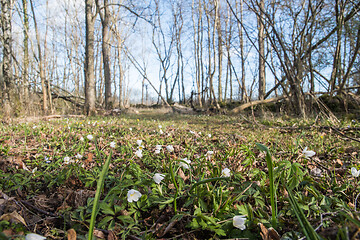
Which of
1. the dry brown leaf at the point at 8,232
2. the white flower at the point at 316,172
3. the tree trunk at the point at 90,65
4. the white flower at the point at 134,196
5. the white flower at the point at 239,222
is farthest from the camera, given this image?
the tree trunk at the point at 90,65

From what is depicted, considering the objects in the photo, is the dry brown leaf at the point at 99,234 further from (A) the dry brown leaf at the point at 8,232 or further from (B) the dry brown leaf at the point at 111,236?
(A) the dry brown leaf at the point at 8,232

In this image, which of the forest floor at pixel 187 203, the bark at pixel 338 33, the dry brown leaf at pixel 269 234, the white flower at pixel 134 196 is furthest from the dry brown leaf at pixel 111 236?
the bark at pixel 338 33

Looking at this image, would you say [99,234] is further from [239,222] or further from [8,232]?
[239,222]

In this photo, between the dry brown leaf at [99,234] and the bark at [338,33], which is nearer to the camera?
the dry brown leaf at [99,234]

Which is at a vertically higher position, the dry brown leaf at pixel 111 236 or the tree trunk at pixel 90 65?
the tree trunk at pixel 90 65

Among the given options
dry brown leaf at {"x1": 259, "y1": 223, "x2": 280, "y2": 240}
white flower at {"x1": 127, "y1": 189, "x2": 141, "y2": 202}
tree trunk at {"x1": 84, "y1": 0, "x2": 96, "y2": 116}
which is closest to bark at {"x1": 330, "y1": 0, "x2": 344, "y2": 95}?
dry brown leaf at {"x1": 259, "y1": 223, "x2": 280, "y2": 240}

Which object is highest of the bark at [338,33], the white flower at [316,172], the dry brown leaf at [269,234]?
the bark at [338,33]

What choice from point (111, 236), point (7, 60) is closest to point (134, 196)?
point (111, 236)

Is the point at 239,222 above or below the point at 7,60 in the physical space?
below

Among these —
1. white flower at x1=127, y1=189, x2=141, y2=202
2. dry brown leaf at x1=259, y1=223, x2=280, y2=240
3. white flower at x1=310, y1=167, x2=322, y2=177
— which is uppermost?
white flower at x1=127, y1=189, x2=141, y2=202

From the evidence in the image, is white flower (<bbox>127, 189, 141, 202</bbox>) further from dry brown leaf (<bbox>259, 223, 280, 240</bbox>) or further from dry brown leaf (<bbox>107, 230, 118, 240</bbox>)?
dry brown leaf (<bbox>259, 223, 280, 240</bbox>)

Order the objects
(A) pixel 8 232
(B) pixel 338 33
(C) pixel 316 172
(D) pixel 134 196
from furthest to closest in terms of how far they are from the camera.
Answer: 1. (B) pixel 338 33
2. (C) pixel 316 172
3. (D) pixel 134 196
4. (A) pixel 8 232

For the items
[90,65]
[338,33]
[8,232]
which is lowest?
[8,232]

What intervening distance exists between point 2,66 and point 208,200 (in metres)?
9.70
